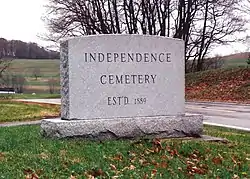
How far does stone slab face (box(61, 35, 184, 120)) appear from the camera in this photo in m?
8.72

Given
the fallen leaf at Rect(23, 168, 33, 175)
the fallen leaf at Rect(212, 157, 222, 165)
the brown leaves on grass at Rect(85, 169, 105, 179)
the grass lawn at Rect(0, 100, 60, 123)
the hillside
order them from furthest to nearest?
the hillside
the grass lawn at Rect(0, 100, 60, 123)
the fallen leaf at Rect(212, 157, 222, 165)
the fallen leaf at Rect(23, 168, 33, 175)
the brown leaves on grass at Rect(85, 169, 105, 179)

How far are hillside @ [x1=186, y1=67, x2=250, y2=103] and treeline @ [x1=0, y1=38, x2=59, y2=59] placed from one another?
11680mm

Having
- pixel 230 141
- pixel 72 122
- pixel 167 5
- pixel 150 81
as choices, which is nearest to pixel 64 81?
pixel 72 122

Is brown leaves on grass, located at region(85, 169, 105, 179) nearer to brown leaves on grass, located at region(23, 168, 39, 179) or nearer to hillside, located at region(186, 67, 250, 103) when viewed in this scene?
brown leaves on grass, located at region(23, 168, 39, 179)

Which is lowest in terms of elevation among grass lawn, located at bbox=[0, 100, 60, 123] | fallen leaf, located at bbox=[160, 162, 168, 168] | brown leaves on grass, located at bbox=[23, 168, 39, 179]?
grass lawn, located at bbox=[0, 100, 60, 123]

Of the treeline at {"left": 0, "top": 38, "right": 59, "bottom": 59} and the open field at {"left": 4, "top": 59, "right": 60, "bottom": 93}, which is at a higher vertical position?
the treeline at {"left": 0, "top": 38, "right": 59, "bottom": 59}

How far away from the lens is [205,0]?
39.0 meters

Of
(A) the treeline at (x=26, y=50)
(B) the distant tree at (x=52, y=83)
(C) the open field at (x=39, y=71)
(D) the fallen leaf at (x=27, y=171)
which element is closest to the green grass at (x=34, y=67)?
(C) the open field at (x=39, y=71)

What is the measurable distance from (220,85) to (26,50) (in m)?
20.3

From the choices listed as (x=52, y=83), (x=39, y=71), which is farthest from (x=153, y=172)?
(x=52, y=83)

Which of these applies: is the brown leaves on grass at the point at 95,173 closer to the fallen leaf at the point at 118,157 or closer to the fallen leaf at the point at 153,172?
the fallen leaf at the point at 153,172

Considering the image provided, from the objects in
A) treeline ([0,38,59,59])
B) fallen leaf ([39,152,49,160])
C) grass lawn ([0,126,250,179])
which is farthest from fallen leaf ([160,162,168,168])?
treeline ([0,38,59,59])

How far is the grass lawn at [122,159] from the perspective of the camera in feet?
20.2

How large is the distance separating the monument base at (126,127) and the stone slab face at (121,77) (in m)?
0.19
